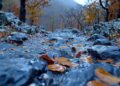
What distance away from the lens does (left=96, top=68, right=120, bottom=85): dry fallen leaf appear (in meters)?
3.57

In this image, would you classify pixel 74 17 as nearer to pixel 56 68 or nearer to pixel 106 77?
pixel 56 68

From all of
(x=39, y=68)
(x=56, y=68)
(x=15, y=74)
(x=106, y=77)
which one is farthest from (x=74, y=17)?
(x=15, y=74)

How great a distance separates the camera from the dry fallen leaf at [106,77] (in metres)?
3.57

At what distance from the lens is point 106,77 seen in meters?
3.69

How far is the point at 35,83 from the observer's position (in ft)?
12.3

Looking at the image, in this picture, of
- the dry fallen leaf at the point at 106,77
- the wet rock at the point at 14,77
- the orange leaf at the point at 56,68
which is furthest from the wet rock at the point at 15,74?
the dry fallen leaf at the point at 106,77

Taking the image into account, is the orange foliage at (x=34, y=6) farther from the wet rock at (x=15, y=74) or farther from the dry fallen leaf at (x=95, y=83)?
the dry fallen leaf at (x=95, y=83)

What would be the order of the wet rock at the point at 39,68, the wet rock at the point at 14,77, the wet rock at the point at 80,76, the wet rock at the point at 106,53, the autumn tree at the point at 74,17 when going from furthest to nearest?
the autumn tree at the point at 74,17
the wet rock at the point at 106,53
the wet rock at the point at 39,68
the wet rock at the point at 80,76
the wet rock at the point at 14,77

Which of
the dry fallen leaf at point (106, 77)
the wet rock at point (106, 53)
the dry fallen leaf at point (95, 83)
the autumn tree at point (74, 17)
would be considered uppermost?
the autumn tree at point (74, 17)

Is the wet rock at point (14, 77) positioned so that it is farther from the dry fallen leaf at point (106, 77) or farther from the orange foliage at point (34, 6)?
the orange foliage at point (34, 6)

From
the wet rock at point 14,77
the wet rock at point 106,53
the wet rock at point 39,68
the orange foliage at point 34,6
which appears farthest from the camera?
the orange foliage at point 34,6

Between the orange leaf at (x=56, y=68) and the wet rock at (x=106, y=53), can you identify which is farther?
the wet rock at (x=106, y=53)

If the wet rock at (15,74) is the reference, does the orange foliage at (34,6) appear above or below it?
above

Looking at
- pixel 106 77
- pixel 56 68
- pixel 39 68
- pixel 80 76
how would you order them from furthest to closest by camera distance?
pixel 56 68 → pixel 39 68 → pixel 80 76 → pixel 106 77
